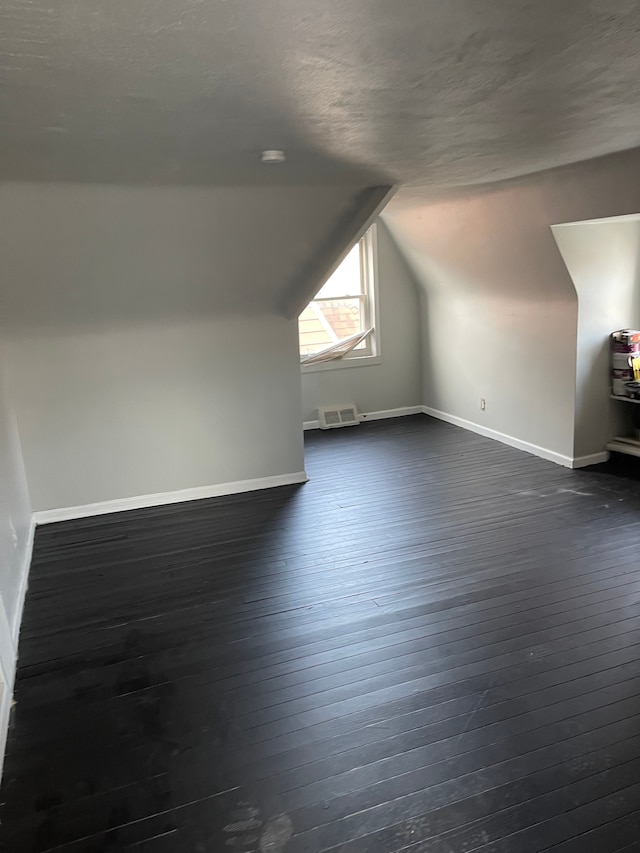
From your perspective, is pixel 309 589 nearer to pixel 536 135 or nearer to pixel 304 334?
A: pixel 536 135

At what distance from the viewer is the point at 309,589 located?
10.1 feet

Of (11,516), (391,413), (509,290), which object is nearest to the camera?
(11,516)

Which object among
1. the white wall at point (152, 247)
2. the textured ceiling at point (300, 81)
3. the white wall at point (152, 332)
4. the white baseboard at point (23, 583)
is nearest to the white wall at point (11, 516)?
the white baseboard at point (23, 583)

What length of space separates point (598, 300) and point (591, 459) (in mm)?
1163

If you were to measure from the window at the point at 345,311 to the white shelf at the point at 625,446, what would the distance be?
2432 mm

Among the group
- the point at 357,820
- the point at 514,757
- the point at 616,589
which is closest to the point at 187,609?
the point at 357,820

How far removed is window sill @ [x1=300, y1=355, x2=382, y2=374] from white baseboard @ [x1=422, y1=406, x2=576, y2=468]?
2.61 ft

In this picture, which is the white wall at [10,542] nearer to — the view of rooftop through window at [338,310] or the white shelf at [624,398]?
the view of rooftop through window at [338,310]

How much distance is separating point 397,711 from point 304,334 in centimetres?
430

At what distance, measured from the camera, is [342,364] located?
6.05m

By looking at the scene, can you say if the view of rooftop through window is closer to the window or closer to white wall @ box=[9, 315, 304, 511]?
the window

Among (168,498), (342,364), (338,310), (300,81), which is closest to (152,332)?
(168,498)

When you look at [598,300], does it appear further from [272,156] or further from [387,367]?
[272,156]

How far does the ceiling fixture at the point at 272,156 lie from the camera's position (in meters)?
2.41
